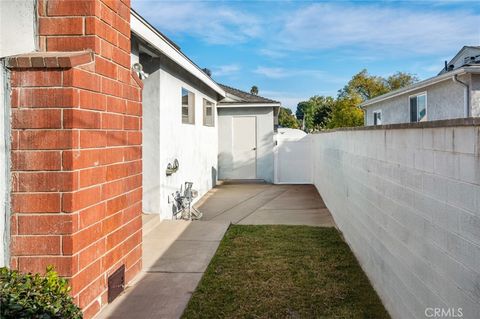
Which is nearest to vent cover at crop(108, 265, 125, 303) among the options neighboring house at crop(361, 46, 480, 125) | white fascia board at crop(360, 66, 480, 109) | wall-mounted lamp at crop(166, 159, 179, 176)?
wall-mounted lamp at crop(166, 159, 179, 176)

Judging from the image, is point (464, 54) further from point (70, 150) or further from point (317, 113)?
point (317, 113)

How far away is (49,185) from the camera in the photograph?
9.20 feet

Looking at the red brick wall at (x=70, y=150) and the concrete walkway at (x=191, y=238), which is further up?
the red brick wall at (x=70, y=150)

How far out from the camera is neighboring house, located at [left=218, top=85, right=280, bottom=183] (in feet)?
48.7

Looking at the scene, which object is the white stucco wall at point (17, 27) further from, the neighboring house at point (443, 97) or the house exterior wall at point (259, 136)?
the house exterior wall at point (259, 136)

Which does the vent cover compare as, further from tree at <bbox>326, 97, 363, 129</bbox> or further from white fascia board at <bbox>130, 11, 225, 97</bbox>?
tree at <bbox>326, 97, 363, 129</bbox>

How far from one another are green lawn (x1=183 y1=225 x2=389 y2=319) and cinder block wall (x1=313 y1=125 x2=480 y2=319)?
0.92 feet

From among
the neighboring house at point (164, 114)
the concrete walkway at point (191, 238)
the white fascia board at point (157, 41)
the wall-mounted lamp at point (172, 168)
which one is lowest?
the concrete walkway at point (191, 238)

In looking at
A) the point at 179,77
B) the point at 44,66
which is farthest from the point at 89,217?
the point at 179,77

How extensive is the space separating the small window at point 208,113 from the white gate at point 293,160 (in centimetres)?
264

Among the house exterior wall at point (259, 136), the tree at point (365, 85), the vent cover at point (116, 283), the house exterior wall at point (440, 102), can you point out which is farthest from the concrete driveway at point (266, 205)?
the tree at point (365, 85)

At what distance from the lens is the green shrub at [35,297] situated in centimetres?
210

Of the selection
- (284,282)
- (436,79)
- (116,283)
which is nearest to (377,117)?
(436,79)

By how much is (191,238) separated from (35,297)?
4.10m
